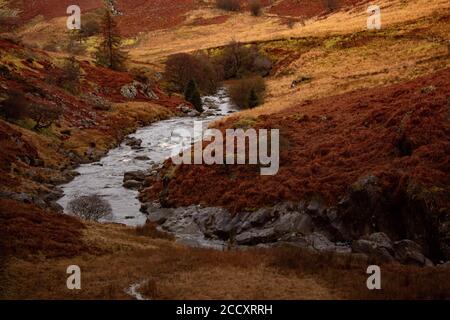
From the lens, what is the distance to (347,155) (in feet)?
101

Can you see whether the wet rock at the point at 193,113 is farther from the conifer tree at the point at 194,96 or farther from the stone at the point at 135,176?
the stone at the point at 135,176

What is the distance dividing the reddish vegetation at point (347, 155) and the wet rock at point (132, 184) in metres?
2.78

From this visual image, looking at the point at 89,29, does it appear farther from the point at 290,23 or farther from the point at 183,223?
the point at 183,223

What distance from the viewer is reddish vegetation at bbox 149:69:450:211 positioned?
86.9ft

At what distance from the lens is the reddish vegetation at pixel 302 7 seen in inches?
4656

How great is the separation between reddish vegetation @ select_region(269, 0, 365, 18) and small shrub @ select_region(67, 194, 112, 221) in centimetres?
9336

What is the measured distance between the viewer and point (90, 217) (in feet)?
108

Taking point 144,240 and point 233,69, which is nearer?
point 144,240

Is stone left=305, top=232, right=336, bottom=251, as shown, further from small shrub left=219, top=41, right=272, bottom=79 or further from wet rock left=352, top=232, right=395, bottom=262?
small shrub left=219, top=41, right=272, bottom=79

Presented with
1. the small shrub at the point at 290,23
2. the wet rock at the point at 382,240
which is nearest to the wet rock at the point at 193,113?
A: the wet rock at the point at 382,240

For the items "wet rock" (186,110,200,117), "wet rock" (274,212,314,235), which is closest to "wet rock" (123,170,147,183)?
"wet rock" (274,212,314,235)

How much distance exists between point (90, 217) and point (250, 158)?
11.3m
